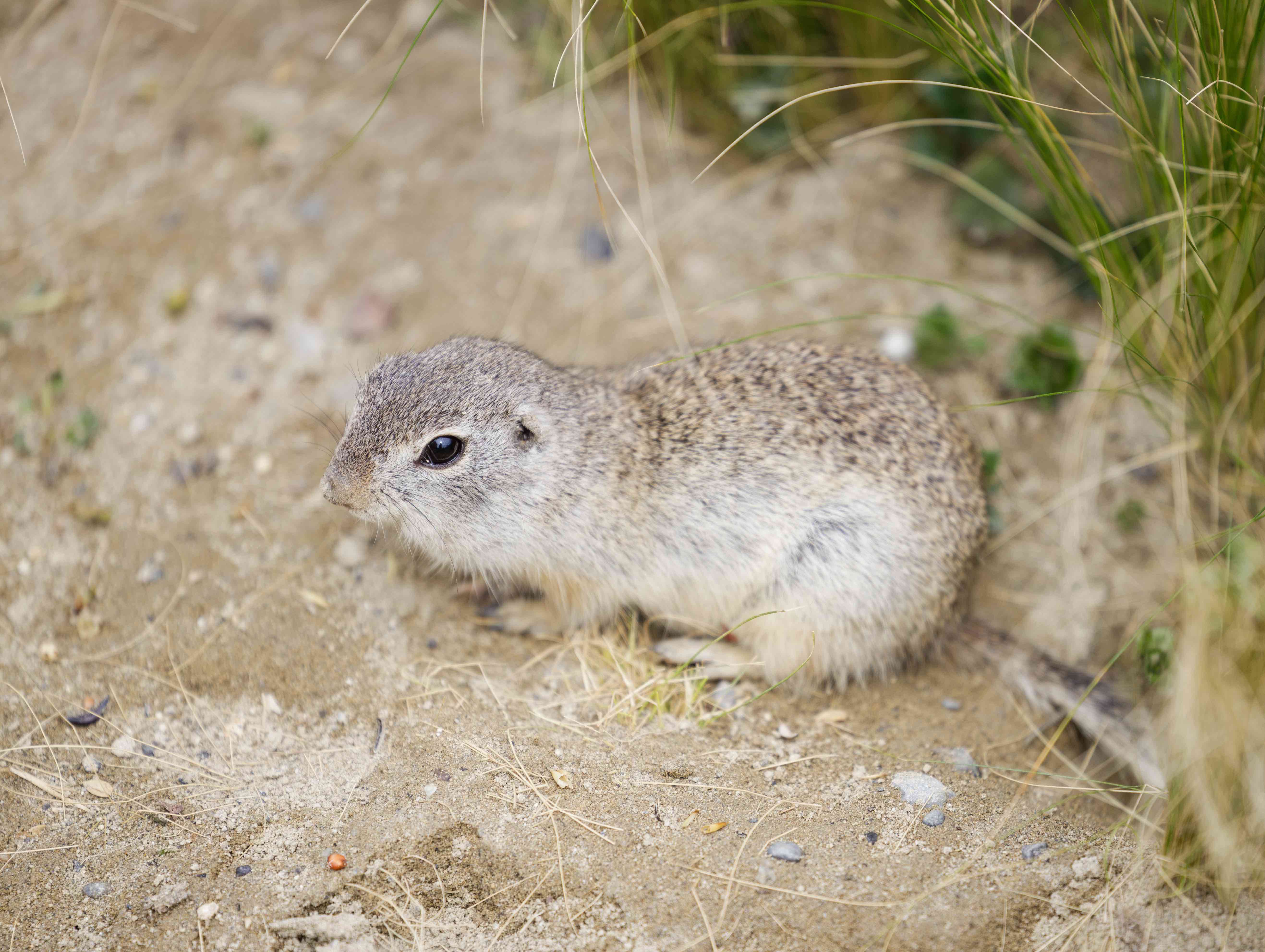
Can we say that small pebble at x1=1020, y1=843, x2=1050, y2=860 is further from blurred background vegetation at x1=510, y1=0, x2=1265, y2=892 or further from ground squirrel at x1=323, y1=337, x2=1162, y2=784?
ground squirrel at x1=323, y1=337, x2=1162, y2=784

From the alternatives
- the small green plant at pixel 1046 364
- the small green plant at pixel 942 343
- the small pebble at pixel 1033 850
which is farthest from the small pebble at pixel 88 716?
the small green plant at pixel 1046 364

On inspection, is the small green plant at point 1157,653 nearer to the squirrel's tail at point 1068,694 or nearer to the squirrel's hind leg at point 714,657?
the squirrel's tail at point 1068,694

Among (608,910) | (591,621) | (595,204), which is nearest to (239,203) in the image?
(595,204)

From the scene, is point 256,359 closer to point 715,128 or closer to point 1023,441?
point 715,128

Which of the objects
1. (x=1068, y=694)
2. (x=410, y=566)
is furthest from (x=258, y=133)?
(x=1068, y=694)

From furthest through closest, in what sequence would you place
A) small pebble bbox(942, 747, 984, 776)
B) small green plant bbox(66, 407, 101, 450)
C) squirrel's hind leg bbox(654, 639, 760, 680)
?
small green plant bbox(66, 407, 101, 450) → squirrel's hind leg bbox(654, 639, 760, 680) → small pebble bbox(942, 747, 984, 776)

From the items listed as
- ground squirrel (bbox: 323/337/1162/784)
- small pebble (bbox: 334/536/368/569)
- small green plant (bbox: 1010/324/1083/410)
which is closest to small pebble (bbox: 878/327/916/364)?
small green plant (bbox: 1010/324/1083/410)

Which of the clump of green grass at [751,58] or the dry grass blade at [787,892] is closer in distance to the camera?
the dry grass blade at [787,892]
